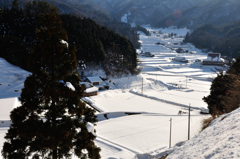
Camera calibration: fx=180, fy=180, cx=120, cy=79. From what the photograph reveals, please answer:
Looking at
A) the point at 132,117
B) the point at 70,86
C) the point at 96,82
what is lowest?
the point at 132,117

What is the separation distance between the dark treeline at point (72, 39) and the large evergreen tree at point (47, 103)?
29.6 meters

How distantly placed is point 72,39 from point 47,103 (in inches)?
1420

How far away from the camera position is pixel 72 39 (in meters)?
39.9

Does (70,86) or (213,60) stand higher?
(213,60)

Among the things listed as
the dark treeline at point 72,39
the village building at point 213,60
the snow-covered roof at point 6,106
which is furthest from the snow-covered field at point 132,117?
the village building at point 213,60

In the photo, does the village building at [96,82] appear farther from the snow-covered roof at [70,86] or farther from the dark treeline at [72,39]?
the snow-covered roof at [70,86]

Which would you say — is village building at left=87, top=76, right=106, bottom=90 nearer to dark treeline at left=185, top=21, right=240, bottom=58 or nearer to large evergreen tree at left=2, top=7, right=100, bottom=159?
large evergreen tree at left=2, top=7, right=100, bottom=159

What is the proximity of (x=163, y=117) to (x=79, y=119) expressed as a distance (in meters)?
15.8

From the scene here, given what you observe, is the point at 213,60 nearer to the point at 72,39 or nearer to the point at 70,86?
the point at 72,39

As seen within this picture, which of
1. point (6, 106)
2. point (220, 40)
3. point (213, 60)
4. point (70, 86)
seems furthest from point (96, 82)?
point (220, 40)

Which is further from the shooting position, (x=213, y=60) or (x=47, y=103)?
(x=213, y=60)

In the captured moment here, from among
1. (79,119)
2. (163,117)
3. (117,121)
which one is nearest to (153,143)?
(117,121)

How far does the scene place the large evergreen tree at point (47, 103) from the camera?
229 inches

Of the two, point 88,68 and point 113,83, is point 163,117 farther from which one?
point 88,68
